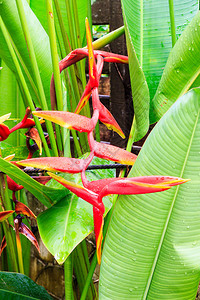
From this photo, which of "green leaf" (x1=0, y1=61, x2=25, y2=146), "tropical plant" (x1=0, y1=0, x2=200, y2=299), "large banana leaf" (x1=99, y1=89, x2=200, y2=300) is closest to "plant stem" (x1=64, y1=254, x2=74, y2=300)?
"tropical plant" (x1=0, y1=0, x2=200, y2=299)

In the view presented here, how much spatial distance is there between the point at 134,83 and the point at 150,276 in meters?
0.27

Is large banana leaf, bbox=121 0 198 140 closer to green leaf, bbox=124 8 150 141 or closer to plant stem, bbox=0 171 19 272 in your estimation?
green leaf, bbox=124 8 150 141

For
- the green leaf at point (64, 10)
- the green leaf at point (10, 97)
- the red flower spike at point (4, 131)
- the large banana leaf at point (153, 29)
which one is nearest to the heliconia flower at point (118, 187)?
the red flower spike at point (4, 131)

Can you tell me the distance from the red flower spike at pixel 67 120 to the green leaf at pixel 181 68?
8.3 inches

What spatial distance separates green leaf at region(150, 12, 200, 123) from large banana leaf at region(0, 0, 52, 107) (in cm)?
22

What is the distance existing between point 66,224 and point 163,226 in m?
0.13

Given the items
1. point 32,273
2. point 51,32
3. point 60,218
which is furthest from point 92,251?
point 51,32

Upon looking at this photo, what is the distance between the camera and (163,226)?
14.9 inches

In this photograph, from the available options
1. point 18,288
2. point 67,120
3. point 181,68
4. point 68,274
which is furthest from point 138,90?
point 18,288

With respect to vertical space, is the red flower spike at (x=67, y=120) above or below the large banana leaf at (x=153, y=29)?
below

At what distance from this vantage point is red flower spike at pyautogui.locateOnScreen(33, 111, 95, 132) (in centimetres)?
33

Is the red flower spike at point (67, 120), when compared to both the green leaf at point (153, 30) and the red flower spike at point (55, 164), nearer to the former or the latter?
the red flower spike at point (55, 164)

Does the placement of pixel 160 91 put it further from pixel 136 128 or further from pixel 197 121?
pixel 197 121

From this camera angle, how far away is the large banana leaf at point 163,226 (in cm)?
36
